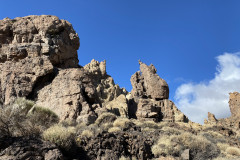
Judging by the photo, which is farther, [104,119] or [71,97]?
[71,97]

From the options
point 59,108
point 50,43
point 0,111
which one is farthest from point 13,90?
point 0,111

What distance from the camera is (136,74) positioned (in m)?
34.9

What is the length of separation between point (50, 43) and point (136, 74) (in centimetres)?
1570

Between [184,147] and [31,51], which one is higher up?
[31,51]

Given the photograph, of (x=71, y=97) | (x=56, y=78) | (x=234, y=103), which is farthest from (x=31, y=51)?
(x=234, y=103)

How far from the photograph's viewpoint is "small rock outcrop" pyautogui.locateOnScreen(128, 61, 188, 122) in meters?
27.1

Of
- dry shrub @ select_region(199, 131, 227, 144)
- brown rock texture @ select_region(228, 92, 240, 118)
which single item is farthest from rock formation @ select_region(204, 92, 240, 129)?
dry shrub @ select_region(199, 131, 227, 144)

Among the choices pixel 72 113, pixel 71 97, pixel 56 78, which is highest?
pixel 56 78

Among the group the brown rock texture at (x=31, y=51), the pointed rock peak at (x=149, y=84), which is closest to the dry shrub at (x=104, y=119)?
the brown rock texture at (x=31, y=51)

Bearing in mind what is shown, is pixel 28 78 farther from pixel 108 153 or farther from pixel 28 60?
pixel 108 153

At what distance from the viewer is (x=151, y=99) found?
30.2 metres

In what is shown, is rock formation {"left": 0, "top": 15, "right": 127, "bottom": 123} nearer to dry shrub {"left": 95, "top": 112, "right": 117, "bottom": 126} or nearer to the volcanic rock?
dry shrub {"left": 95, "top": 112, "right": 117, "bottom": 126}

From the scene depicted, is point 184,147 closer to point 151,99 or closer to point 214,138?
point 214,138

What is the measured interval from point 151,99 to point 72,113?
51.1ft
